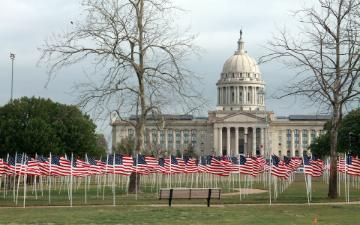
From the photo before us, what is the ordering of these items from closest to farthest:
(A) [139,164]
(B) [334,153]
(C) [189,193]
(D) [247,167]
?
(C) [189,193], (B) [334,153], (A) [139,164], (D) [247,167]

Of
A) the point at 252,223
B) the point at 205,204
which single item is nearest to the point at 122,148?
the point at 205,204

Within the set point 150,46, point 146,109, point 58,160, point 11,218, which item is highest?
point 150,46

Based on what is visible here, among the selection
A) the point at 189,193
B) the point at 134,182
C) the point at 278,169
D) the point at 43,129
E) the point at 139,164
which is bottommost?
the point at 189,193

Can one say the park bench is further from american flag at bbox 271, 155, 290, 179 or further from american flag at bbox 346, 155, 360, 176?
american flag at bbox 346, 155, 360, 176

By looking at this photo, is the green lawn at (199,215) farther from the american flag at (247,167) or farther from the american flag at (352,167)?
the american flag at (247,167)

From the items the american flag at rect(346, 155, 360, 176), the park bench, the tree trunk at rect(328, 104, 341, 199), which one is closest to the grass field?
A: the park bench

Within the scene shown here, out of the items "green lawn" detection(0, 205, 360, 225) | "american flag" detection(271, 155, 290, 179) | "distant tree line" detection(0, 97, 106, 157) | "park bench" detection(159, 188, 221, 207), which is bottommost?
"green lawn" detection(0, 205, 360, 225)

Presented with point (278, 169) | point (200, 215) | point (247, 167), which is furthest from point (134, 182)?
point (200, 215)

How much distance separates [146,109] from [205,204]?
41.7 ft

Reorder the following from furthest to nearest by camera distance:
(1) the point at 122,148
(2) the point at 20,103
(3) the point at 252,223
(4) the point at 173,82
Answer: (1) the point at 122,148 → (2) the point at 20,103 → (4) the point at 173,82 → (3) the point at 252,223

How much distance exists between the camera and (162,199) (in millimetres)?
35844

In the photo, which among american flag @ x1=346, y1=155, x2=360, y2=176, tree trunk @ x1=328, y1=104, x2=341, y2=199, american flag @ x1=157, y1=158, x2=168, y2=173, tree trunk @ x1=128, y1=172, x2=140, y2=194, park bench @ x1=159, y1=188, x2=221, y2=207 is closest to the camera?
park bench @ x1=159, y1=188, x2=221, y2=207

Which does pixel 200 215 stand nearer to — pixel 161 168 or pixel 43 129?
pixel 161 168

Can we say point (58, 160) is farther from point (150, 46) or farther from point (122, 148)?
point (122, 148)
